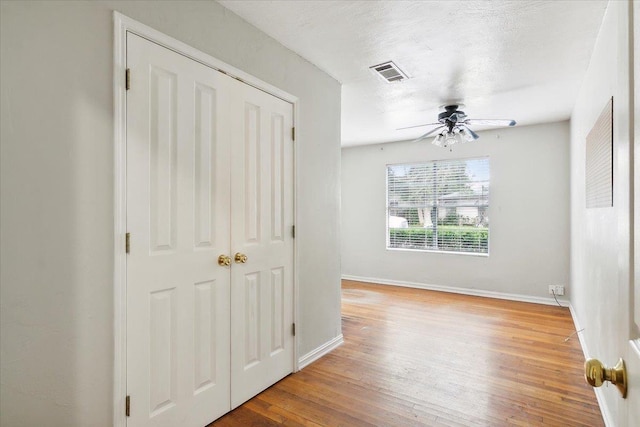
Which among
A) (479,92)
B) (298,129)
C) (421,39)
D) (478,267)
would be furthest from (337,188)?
(478,267)

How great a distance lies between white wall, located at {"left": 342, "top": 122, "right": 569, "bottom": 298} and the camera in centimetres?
480

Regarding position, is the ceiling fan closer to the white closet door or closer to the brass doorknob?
the white closet door

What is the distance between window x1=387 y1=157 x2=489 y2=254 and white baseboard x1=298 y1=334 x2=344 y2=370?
3041 mm

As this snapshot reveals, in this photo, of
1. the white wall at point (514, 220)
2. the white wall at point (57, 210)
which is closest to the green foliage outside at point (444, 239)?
the white wall at point (514, 220)

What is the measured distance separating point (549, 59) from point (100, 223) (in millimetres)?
3347

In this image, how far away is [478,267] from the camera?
5336 millimetres

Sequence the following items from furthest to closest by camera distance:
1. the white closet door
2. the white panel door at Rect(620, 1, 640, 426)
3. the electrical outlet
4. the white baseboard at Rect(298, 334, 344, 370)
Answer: the electrical outlet → the white baseboard at Rect(298, 334, 344, 370) → the white closet door → the white panel door at Rect(620, 1, 640, 426)

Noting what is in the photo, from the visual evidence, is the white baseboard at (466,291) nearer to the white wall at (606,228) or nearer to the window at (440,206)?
the window at (440,206)

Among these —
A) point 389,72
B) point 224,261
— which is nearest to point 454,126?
point 389,72

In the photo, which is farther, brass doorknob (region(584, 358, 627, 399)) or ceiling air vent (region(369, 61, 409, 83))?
ceiling air vent (region(369, 61, 409, 83))

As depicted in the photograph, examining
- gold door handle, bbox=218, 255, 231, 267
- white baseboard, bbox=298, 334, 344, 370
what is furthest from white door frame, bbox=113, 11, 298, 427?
white baseboard, bbox=298, 334, 344, 370

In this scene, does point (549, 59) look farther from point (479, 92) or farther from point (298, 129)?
point (298, 129)

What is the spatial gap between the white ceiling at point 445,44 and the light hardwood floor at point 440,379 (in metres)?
2.47

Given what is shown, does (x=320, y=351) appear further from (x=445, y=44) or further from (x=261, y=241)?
(x=445, y=44)
